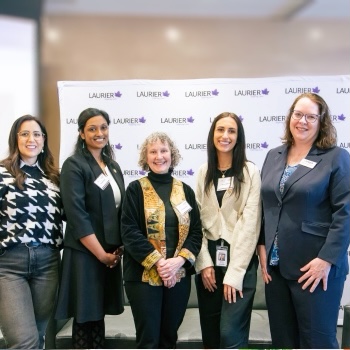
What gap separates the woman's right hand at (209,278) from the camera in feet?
7.61

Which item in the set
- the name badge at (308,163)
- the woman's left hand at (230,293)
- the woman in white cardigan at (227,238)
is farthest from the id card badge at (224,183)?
the woman's left hand at (230,293)

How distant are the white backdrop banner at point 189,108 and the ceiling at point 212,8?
0.59 metres

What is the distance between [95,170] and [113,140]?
1363 mm

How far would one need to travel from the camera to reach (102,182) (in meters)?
2.45

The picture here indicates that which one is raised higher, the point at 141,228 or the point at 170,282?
the point at 141,228

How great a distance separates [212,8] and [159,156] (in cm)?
210

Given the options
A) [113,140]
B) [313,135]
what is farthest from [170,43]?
[313,135]

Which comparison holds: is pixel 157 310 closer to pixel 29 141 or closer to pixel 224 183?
pixel 224 183

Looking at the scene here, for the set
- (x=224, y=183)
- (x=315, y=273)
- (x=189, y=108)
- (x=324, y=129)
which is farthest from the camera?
(x=189, y=108)

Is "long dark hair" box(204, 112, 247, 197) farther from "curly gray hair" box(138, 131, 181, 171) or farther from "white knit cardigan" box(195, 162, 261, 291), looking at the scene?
"curly gray hair" box(138, 131, 181, 171)

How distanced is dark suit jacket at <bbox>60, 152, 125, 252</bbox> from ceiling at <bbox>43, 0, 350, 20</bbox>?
6.60ft

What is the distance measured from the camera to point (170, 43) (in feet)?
12.8

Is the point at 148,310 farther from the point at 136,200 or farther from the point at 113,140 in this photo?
the point at 113,140

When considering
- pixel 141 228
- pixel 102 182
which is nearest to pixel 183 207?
pixel 141 228
